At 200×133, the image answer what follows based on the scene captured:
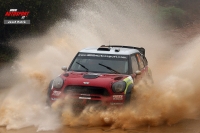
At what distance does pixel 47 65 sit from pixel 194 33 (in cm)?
2217

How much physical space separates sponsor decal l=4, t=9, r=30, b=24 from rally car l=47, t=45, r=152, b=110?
1247 cm

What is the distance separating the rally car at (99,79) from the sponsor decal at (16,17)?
12.5 meters

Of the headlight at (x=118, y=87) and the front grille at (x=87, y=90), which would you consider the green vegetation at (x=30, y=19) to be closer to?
the front grille at (x=87, y=90)

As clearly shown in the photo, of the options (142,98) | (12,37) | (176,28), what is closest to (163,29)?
(176,28)

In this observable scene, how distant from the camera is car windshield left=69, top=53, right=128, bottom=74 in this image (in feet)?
37.8

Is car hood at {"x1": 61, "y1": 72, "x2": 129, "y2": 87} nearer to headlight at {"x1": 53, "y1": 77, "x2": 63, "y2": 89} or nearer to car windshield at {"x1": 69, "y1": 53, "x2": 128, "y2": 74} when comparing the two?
headlight at {"x1": 53, "y1": 77, "x2": 63, "y2": 89}

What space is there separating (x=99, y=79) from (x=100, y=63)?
3.80ft

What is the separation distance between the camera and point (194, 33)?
111 ft

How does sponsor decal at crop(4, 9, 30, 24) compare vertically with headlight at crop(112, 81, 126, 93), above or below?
above

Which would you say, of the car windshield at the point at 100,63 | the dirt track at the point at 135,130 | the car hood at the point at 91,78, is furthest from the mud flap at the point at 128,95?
the car windshield at the point at 100,63

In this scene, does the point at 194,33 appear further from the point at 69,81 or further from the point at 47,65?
the point at 69,81

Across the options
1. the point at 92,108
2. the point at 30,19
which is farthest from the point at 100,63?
the point at 30,19

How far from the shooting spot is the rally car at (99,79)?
10.3 m

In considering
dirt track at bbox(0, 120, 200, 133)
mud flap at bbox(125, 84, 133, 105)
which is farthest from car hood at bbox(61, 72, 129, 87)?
dirt track at bbox(0, 120, 200, 133)
